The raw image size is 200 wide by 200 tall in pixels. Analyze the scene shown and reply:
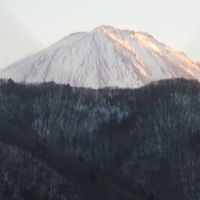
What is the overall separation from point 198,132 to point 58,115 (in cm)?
2491

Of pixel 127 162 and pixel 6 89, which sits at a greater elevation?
pixel 6 89

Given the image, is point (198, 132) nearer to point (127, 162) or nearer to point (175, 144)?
point (175, 144)

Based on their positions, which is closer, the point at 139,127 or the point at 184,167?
the point at 184,167

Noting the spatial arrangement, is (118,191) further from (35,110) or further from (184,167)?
(35,110)

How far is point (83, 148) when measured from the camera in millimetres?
115438

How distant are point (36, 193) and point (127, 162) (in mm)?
29370

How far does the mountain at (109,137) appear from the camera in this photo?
3666 inches

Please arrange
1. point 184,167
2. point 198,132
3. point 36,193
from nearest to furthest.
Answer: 1. point 36,193
2. point 184,167
3. point 198,132

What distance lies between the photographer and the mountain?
306 ft

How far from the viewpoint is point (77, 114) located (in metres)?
126

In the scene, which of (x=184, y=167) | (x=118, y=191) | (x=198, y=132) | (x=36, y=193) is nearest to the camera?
(x=36, y=193)

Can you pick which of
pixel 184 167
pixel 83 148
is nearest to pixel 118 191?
pixel 184 167

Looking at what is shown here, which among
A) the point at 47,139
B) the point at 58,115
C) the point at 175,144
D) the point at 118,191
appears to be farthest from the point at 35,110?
the point at 118,191

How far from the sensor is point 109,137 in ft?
385
